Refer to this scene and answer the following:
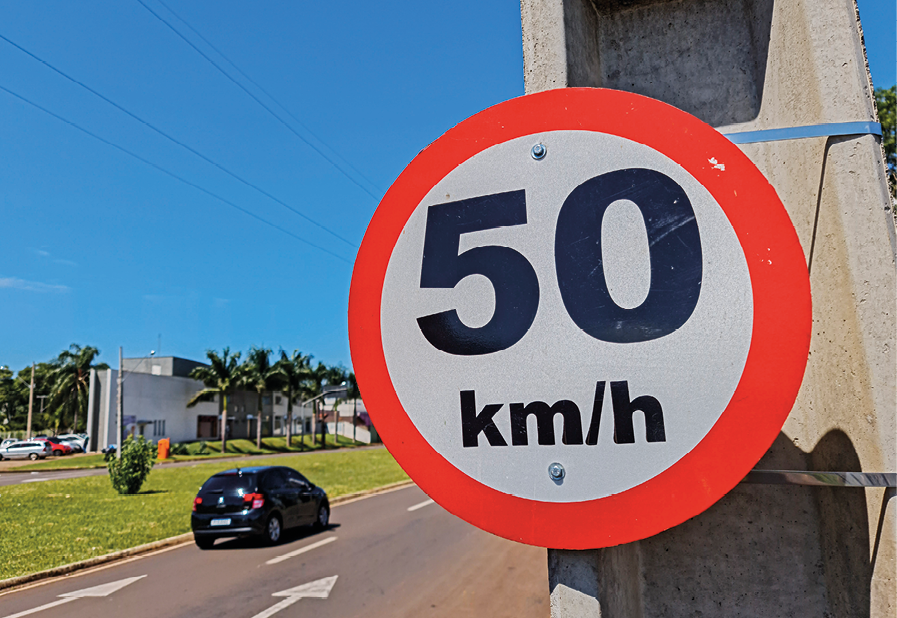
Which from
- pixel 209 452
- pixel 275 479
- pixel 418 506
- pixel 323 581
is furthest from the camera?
pixel 209 452

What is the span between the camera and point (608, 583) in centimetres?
153

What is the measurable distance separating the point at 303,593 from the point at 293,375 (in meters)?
52.5

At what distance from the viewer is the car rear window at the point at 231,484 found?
12.0 metres

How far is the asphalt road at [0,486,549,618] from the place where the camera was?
7285 mm

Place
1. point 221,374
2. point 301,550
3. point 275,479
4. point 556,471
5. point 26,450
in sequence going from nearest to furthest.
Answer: point 556,471
point 301,550
point 275,479
point 26,450
point 221,374

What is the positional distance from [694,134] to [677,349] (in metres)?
0.50

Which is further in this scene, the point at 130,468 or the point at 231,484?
the point at 130,468

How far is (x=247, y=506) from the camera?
11.7 meters

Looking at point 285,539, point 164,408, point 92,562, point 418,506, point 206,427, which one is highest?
point 164,408

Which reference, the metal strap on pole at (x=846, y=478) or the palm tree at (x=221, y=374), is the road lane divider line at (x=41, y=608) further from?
the palm tree at (x=221, y=374)

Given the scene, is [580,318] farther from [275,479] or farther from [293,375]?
[293,375]

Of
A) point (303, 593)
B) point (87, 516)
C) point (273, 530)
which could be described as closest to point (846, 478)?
point (303, 593)

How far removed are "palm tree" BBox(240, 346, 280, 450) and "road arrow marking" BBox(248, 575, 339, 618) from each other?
1985 inches

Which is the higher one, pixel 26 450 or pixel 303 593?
pixel 303 593
